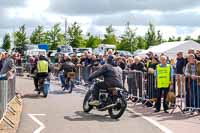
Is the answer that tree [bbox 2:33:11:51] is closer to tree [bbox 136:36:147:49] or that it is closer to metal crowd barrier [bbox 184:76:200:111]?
tree [bbox 136:36:147:49]

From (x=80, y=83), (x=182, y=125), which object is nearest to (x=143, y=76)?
(x=182, y=125)

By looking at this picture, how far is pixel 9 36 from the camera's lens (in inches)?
3312

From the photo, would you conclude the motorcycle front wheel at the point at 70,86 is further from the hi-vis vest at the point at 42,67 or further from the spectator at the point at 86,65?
the spectator at the point at 86,65

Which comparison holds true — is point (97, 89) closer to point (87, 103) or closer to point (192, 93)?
point (87, 103)

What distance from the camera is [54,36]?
7494cm

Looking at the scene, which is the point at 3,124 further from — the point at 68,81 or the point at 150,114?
the point at 68,81

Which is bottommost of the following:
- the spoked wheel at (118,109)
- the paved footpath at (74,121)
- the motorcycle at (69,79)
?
the paved footpath at (74,121)

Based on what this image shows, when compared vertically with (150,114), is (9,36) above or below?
above

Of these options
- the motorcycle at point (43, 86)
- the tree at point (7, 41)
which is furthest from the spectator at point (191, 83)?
the tree at point (7, 41)

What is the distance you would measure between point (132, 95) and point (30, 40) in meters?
60.9

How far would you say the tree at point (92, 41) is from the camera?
80875 mm

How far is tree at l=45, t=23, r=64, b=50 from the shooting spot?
244 ft

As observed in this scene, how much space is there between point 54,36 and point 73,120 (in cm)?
6212

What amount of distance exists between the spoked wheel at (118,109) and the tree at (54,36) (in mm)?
60855
